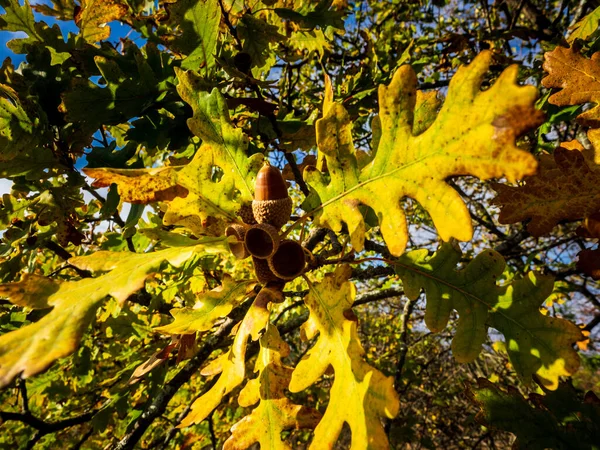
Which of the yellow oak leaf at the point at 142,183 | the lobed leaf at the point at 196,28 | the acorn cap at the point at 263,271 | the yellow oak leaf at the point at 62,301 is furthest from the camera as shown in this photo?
the lobed leaf at the point at 196,28

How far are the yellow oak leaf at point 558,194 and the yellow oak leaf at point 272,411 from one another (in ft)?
3.10

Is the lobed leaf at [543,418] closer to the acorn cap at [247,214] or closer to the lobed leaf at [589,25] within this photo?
the acorn cap at [247,214]

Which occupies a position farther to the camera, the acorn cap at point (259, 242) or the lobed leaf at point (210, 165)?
the lobed leaf at point (210, 165)

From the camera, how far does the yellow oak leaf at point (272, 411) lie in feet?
4.50

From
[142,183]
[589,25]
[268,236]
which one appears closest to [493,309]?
[268,236]

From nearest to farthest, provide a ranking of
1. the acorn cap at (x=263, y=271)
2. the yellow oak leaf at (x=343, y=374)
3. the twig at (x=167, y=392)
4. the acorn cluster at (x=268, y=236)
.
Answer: the yellow oak leaf at (x=343, y=374), the acorn cluster at (x=268, y=236), the acorn cap at (x=263, y=271), the twig at (x=167, y=392)

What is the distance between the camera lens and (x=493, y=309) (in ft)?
4.11

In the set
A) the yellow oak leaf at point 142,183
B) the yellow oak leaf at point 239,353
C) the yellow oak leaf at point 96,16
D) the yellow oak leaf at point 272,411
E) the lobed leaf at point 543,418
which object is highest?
the yellow oak leaf at point 96,16

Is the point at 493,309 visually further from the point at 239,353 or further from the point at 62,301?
the point at 62,301

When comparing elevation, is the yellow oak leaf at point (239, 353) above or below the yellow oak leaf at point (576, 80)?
below

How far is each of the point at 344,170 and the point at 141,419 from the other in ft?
6.04

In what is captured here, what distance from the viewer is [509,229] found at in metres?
6.07

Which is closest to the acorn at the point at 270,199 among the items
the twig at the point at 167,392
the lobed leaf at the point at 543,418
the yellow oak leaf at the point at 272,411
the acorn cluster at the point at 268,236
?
the acorn cluster at the point at 268,236

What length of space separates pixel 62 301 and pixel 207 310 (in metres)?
0.50
